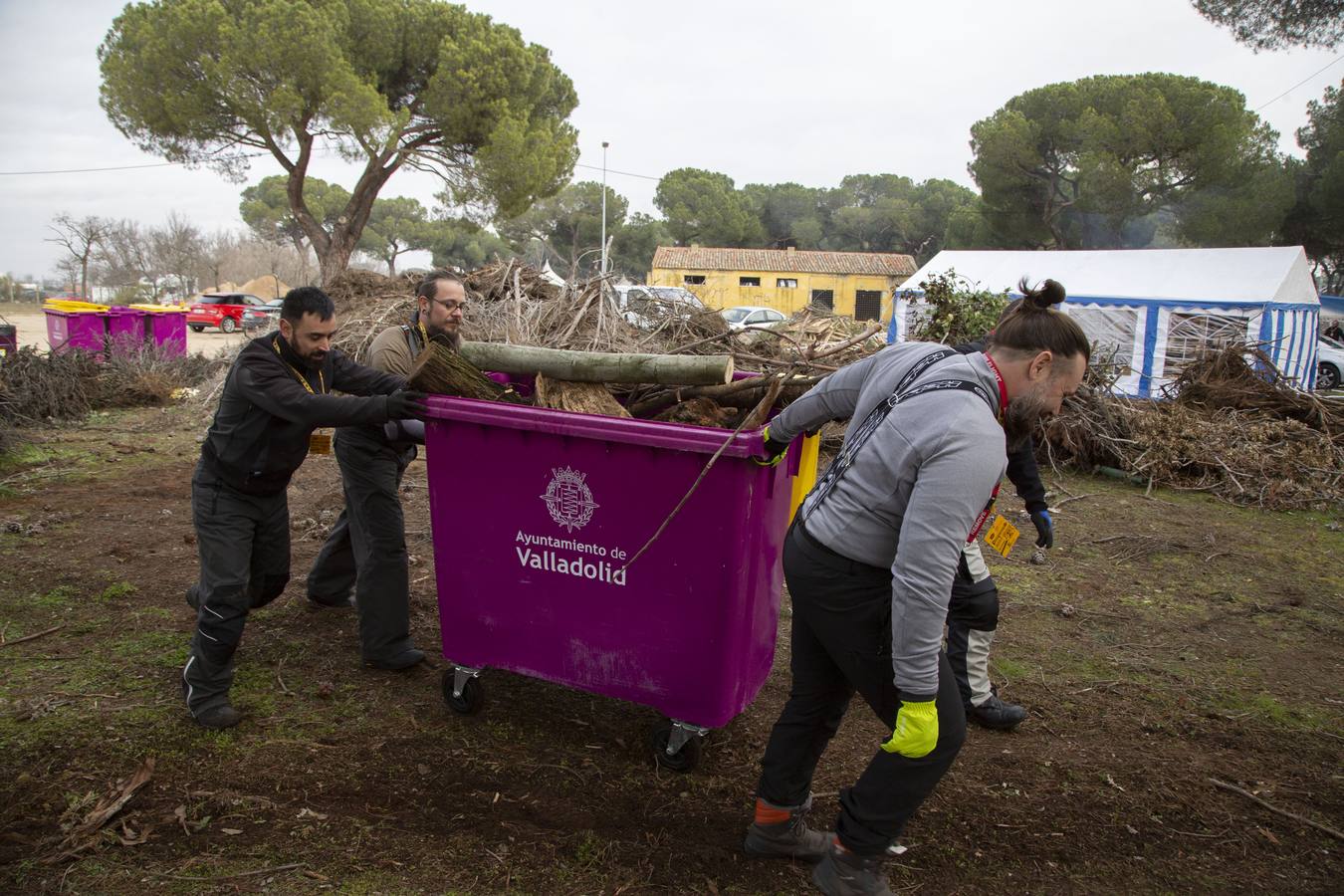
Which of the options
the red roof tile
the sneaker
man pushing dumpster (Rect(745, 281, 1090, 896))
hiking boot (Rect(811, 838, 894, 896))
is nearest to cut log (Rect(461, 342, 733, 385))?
man pushing dumpster (Rect(745, 281, 1090, 896))

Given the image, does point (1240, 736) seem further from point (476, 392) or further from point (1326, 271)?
point (1326, 271)

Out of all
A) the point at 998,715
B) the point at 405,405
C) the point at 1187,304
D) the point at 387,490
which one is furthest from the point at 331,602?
the point at 1187,304

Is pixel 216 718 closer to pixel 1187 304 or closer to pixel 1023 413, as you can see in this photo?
pixel 1023 413

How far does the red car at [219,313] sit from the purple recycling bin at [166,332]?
19509 mm

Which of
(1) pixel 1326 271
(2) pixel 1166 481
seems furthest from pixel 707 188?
(2) pixel 1166 481

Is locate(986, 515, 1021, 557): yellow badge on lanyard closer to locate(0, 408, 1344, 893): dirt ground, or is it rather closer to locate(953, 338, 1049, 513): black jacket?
locate(953, 338, 1049, 513): black jacket

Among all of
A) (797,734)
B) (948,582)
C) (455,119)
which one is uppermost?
(455,119)

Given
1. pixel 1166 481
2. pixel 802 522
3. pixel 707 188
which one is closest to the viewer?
pixel 802 522

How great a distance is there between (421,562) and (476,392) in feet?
7.71

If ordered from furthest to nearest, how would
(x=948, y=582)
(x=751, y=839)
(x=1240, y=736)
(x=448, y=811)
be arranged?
(x=1240, y=736) < (x=448, y=811) < (x=751, y=839) < (x=948, y=582)

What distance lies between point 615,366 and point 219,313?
3267 centimetres

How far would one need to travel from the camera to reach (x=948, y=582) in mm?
1869

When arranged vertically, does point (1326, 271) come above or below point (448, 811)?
above

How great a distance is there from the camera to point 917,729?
1.93 m
